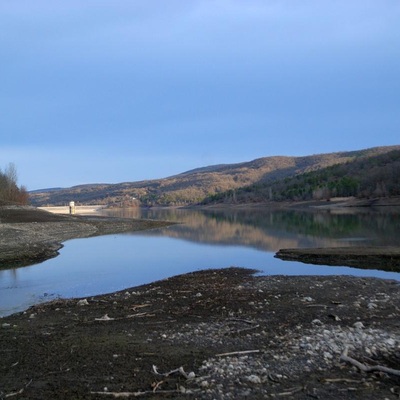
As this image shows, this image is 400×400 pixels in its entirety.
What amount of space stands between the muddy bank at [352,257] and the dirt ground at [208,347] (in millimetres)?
7952

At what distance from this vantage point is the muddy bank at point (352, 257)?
22.2m

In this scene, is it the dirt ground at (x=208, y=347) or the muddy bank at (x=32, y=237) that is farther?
the muddy bank at (x=32, y=237)

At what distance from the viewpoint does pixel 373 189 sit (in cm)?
11150

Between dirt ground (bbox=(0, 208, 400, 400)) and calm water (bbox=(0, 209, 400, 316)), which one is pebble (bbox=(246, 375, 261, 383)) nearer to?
dirt ground (bbox=(0, 208, 400, 400))

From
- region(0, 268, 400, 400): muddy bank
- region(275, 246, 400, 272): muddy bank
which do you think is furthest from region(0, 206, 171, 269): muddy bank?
region(275, 246, 400, 272): muddy bank

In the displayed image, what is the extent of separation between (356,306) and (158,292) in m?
6.43

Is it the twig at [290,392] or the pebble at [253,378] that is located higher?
the pebble at [253,378]

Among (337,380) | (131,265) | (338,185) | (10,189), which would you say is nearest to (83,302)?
(337,380)

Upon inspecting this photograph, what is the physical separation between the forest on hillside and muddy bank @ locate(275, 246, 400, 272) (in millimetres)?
82029

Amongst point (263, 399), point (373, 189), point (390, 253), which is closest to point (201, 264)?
point (390, 253)

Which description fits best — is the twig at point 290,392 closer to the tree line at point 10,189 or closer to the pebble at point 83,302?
the pebble at point 83,302

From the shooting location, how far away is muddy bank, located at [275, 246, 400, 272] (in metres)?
22.2

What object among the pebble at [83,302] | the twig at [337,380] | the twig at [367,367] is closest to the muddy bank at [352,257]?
the pebble at [83,302]

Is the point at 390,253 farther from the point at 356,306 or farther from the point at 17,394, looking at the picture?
the point at 17,394
